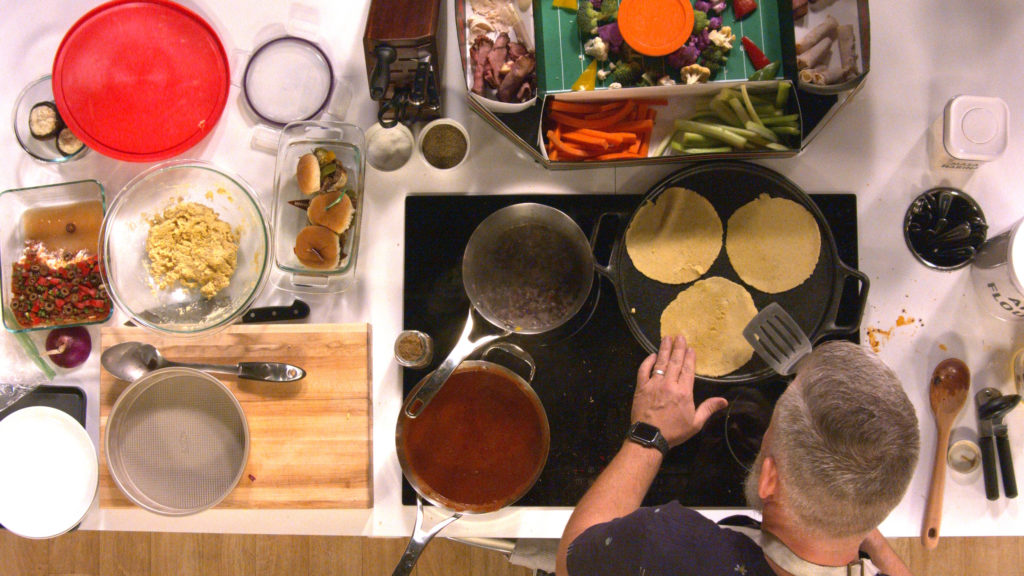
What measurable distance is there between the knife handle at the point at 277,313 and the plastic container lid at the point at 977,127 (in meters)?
1.61

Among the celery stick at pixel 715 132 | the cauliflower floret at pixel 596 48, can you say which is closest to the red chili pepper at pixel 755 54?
the celery stick at pixel 715 132

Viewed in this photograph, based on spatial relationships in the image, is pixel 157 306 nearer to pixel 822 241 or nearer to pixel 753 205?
pixel 753 205

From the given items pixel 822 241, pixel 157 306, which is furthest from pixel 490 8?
pixel 157 306

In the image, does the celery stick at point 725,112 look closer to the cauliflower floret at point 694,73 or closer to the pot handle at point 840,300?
the cauliflower floret at point 694,73

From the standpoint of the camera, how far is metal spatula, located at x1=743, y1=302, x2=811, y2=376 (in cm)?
141

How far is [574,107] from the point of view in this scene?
1.45 m

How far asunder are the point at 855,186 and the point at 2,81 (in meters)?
2.19

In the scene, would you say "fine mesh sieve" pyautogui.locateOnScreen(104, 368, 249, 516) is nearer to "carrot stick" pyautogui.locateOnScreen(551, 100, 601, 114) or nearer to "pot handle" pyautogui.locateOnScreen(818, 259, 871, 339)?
"carrot stick" pyautogui.locateOnScreen(551, 100, 601, 114)

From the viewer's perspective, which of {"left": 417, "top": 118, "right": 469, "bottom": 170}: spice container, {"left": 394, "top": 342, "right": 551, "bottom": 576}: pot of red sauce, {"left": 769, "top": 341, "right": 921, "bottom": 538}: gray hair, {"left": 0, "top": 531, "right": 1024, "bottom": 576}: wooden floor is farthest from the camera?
{"left": 0, "top": 531, "right": 1024, "bottom": 576}: wooden floor

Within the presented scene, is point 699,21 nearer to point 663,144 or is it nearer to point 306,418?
point 663,144

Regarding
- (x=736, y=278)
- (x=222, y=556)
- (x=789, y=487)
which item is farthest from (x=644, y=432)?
Answer: (x=222, y=556)

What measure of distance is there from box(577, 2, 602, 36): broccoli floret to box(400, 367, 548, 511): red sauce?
850 mm

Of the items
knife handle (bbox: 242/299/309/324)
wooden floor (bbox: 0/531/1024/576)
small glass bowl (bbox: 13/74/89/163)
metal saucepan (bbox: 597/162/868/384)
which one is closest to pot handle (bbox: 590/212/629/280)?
metal saucepan (bbox: 597/162/868/384)

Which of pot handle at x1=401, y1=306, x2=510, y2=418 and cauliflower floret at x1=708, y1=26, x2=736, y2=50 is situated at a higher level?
cauliflower floret at x1=708, y1=26, x2=736, y2=50
